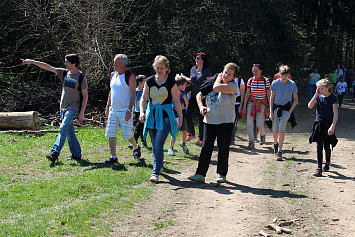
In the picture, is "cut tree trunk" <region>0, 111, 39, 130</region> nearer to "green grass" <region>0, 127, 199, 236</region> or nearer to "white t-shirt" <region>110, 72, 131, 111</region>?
"green grass" <region>0, 127, 199, 236</region>

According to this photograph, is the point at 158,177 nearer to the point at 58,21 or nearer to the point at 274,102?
the point at 274,102

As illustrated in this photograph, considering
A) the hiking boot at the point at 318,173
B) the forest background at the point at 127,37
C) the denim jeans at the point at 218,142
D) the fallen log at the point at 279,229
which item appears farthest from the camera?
the forest background at the point at 127,37

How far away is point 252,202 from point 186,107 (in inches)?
187

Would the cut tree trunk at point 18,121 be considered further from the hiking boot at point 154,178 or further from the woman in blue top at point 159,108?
the hiking boot at point 154,178

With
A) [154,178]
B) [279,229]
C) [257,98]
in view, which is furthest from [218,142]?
[257,98]

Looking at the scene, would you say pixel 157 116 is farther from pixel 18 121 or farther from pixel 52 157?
pixel 18 121

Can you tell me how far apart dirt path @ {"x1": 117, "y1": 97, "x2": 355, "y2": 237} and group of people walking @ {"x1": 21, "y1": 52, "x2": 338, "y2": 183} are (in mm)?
381

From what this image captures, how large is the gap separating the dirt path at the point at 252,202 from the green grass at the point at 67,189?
27 cm

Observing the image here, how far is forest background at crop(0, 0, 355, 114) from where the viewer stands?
14633 mm

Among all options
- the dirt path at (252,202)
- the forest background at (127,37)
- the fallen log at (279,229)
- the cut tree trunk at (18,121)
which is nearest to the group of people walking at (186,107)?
the dirt path at (252,202)

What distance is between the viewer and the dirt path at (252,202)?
16.4 feet

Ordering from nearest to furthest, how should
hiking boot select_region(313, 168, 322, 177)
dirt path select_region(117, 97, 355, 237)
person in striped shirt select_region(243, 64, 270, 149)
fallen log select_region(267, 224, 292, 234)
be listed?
fallen log select_region(267, 224, 292, 234), dirt path select_region(117, 97, 355, 237), hiking boot select_region(313, 168, 322, 177), person in striped shirt select_region(243, 64, 270, 149)

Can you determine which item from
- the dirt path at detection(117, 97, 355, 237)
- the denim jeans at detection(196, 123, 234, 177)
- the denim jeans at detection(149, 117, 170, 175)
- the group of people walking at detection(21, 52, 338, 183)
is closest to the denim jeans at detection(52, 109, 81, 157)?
the group of people walking at detection(21, 52, 338, 183)

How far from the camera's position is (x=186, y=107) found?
412 inches
